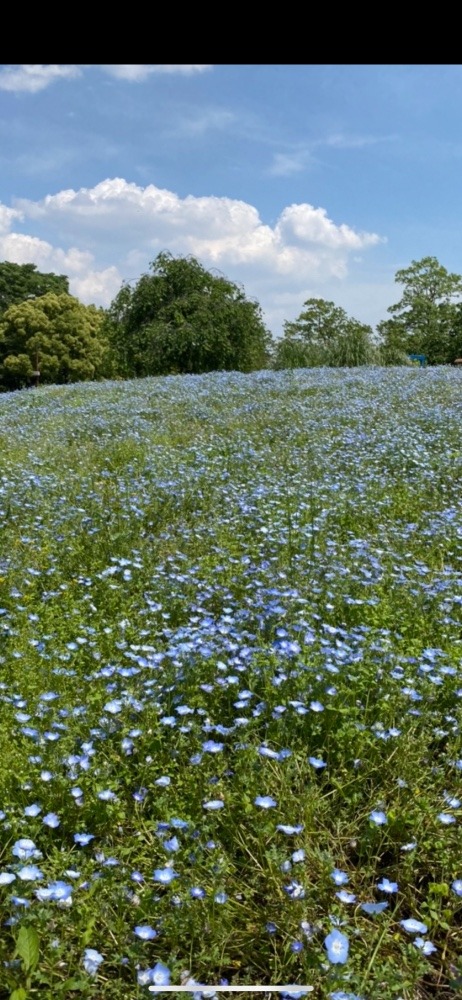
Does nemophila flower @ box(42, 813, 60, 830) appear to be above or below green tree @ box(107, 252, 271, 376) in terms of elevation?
below

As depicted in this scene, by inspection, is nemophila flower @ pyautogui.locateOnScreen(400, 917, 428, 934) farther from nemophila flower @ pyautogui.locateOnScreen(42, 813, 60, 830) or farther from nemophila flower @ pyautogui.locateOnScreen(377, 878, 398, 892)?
nemophila flower @ pyautogui.locateOnScreen(42, 813, 60, 830)

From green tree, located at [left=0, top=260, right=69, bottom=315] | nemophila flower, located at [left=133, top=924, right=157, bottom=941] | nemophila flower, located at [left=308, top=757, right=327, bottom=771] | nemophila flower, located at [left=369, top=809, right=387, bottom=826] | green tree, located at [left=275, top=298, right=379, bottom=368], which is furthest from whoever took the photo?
green tree, located at [left=0, top=260, right=69, bottom=315]

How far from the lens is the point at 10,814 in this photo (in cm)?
219

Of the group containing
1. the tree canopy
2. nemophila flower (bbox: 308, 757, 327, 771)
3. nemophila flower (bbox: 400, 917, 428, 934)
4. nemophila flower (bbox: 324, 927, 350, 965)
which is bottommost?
nemophila flower (bbox: 400, 917, 428, 934)

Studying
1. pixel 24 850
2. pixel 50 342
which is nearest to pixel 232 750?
pixel 24 850

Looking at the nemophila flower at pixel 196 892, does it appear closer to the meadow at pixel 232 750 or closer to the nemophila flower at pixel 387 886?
the meadow at pixel 232 750

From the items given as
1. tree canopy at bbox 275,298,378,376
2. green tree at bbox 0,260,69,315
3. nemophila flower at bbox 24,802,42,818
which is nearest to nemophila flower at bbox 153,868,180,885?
nemophila flower at bbox 24,802,42,818

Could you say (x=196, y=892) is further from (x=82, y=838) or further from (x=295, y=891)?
(x=82, y=838)

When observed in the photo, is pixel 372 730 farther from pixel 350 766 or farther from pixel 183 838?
pixel 183 838

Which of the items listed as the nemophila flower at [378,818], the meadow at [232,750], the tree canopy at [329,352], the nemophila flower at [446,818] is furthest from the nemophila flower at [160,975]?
the tree canopy at [329,352]

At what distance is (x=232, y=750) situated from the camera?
2.50m

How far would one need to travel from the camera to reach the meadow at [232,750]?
1840mm

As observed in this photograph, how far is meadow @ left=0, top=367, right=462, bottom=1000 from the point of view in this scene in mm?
1840
